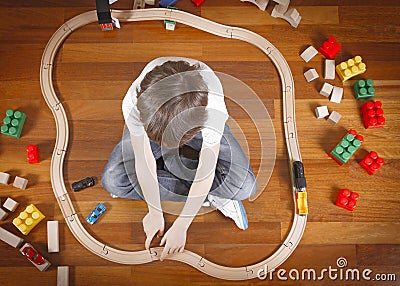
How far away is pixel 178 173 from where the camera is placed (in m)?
1.45

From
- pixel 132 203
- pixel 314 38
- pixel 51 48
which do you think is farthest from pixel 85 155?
pixel 314 38

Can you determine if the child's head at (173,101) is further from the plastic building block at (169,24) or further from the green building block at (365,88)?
the green building block at (365,88)

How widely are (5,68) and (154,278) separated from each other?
32.6 inches

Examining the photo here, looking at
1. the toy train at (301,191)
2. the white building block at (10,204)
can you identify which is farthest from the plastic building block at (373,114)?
the white building block at (10,204)

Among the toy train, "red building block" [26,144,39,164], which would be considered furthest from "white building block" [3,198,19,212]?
the toy train

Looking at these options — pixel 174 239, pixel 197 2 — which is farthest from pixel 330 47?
pixel 174 239

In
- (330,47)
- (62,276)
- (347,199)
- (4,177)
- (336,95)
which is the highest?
(330,47)

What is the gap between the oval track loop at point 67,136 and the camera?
4.94ft

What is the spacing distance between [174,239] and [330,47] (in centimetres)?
78

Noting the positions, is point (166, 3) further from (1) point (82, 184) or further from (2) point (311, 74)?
(1) point (82, 184)

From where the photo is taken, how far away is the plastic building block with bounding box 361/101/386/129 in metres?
1.58

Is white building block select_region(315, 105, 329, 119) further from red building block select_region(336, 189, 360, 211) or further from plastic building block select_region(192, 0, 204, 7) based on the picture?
plastic building block select_region(192, 0, 204, 7)

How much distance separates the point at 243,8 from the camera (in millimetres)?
1705

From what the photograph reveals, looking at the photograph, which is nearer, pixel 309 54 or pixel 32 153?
pixel 32 153
